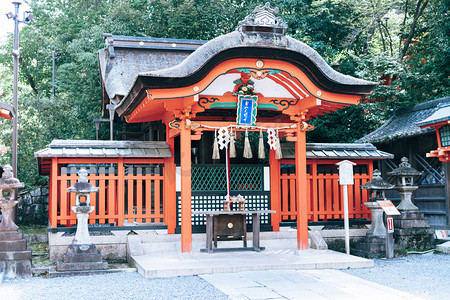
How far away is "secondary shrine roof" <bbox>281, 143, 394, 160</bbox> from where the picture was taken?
34.5 feet

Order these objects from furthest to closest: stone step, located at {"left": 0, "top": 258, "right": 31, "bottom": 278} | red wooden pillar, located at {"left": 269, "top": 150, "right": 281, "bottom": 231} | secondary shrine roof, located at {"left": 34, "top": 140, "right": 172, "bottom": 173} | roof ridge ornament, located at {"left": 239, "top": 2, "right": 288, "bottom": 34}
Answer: red wooden pillar, located at {"left": 269, "top": 150, "right": 281, "bottom": 231}
secondary shrine roof, located at {"left": 34, "top": 140, "right": 172, "bottom": 173}
roof ridge ornament, located at {"left": 239, "top": 2, "right": 288, "bottom": 34}
stone step, located at {"left": 0, "top": 258, "right": 31, "bottom": 278}

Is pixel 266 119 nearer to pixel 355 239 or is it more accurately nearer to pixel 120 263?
pixel 355 239

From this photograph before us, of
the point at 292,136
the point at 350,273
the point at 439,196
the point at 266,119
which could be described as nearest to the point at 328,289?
the point at 350,273

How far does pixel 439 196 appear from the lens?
1207 cm

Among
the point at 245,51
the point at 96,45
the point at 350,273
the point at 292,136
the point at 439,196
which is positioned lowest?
the point at 350,273

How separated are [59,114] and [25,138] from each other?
1605 mm

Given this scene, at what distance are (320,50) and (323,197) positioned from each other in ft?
26.6

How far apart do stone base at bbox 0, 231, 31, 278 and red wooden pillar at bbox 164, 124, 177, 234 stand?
2.85 metres

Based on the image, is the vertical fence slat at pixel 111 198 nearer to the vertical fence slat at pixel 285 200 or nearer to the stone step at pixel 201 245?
the stone step at pixel 201 245

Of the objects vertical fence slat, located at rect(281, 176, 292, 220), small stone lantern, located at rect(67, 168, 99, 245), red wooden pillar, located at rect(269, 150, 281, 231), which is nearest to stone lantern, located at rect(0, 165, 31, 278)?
small stone lantern, located at rect(67, 168, 99, 245)

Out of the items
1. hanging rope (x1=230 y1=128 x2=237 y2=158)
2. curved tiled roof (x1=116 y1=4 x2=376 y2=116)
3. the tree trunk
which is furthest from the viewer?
the tree trunk

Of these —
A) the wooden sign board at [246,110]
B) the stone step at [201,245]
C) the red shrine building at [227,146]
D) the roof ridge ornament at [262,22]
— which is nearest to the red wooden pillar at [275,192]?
the red shrine building at [227,146]

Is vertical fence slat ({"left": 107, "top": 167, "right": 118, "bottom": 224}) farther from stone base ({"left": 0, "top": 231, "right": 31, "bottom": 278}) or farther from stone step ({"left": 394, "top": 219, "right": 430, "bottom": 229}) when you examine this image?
stone step ({"left": 394, "top": 219, "right": 430, "bottom": 229})

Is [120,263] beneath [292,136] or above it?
beneath
